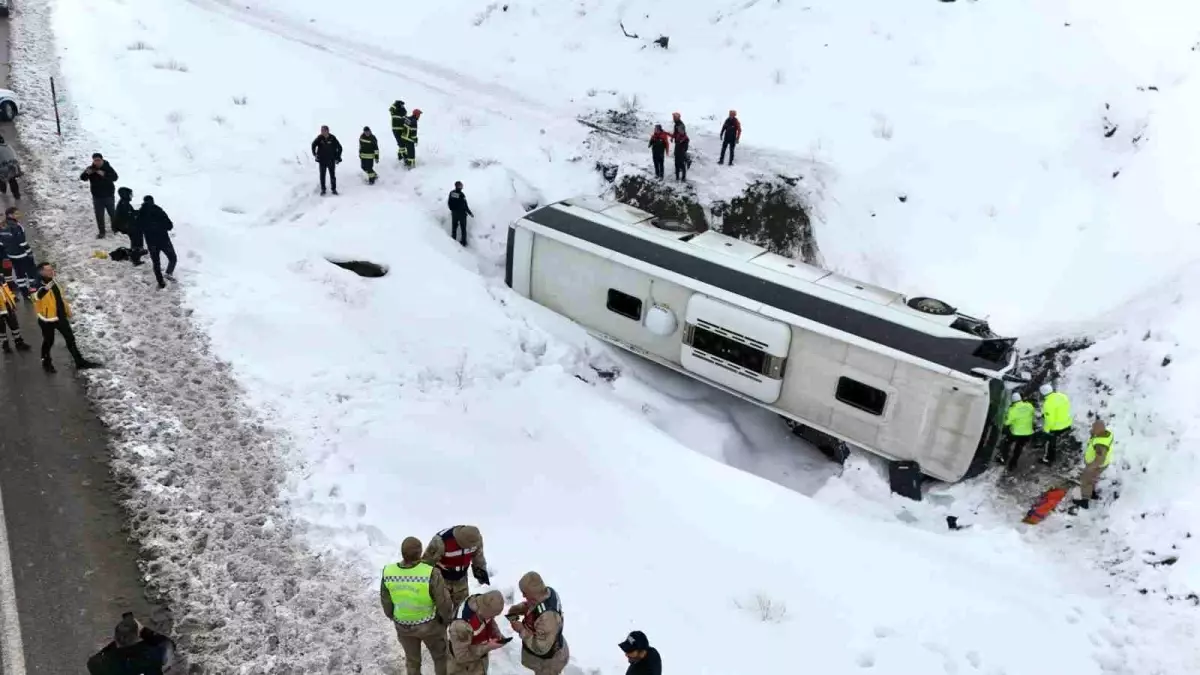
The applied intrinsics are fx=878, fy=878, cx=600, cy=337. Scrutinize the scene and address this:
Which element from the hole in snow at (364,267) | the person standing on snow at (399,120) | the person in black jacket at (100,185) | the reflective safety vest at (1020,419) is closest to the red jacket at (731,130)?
the person standing on snow at (399,120)

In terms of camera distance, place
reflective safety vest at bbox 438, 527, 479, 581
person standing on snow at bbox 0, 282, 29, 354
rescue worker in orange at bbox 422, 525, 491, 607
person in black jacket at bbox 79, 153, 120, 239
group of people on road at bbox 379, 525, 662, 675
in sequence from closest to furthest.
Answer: group of people on road at bbox 379, 525, 662, 675
rescue worker in orange at bbox 422, 525, 491, 607
reflective safety vest at bbox 438, 527, 479, 581
person standing on snow at bbox 0, 282, 29, 354
person in black jacket at bbox 79, 153, 120, 239

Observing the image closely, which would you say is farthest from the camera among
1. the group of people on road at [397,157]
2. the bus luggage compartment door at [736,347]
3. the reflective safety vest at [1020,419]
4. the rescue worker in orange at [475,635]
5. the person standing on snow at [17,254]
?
the group of people on road at [397,157]

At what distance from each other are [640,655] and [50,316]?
9.73m

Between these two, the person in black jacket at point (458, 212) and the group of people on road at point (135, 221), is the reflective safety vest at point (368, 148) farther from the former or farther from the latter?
the group of people on road at point (135, 221)

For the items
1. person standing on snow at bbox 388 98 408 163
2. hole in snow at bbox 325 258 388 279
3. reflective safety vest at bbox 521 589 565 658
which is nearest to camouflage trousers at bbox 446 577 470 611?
reflective safety vest at bbox 521 589 565 658

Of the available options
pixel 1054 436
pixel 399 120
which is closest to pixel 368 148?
pixel 399 120

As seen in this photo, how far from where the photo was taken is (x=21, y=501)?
32.1 ft

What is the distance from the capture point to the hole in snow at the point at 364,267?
52.5 ft

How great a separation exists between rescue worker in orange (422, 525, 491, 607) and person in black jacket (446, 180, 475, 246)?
34.6 ft

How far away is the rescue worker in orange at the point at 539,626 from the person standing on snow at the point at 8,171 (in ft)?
48.5

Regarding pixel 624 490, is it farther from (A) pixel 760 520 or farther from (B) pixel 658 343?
(B) pixel 658 343

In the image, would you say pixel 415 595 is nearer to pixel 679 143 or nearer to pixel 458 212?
pixel 458 212

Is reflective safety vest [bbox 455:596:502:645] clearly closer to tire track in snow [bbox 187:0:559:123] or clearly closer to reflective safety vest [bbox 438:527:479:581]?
reflective safety vest [bbox 438:527:479:581]

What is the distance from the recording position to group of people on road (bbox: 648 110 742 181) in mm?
18969
